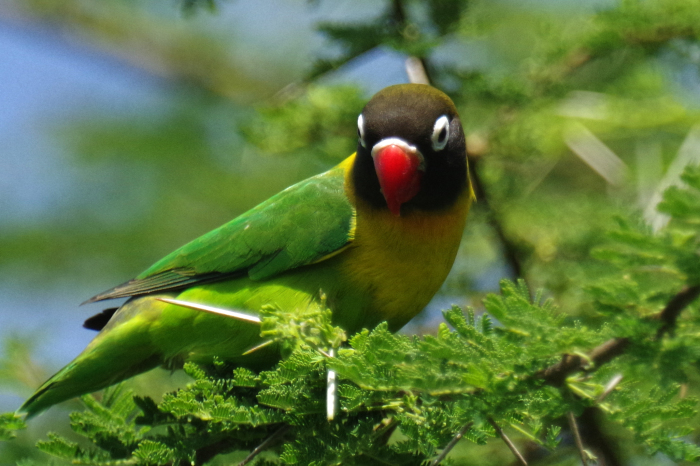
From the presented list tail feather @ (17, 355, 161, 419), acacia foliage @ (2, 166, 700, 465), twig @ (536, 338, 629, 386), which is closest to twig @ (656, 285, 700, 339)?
acacia foliage @ (2, 166, 700, 465)

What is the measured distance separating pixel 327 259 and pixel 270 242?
434 mm

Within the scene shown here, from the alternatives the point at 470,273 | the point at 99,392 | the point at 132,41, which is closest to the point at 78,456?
the point at 99,392

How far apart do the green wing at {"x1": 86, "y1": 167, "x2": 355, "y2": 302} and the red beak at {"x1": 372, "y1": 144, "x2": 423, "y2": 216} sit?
0.43 meters

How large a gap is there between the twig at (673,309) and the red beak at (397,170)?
81.0 inches

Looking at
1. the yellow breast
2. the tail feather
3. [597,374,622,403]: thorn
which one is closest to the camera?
[597,374,622,403]: thorn

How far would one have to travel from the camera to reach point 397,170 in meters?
4.02

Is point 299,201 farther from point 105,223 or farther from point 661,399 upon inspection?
point 105,223

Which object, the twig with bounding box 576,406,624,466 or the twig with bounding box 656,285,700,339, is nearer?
the twig with bounding box 656,285,700,339

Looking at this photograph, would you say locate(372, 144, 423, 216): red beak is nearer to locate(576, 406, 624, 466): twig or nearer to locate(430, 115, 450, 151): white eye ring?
locate(430, 115, 450, 151): white eye ring

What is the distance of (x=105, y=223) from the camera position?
8039mm

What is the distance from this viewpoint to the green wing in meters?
4.39

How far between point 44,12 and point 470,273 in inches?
264

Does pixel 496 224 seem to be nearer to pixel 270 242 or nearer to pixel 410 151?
pixel 410 151

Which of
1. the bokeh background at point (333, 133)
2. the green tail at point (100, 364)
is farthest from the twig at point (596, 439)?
the green tail at point (100, 364)
